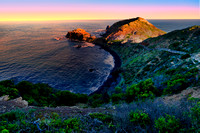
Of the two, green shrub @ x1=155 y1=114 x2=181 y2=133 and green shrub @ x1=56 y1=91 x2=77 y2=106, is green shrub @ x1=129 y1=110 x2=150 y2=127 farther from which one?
green shrub @ x1=56 y1=91 x2=77 y2=106

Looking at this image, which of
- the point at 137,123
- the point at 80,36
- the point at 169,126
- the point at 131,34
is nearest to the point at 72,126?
the point at 137,123

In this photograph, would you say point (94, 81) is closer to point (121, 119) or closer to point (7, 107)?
point (7, 107)

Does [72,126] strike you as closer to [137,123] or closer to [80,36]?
[137,123]

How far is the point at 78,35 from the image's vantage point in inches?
4200

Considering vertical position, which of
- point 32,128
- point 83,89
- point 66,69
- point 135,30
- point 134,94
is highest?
point 135,30

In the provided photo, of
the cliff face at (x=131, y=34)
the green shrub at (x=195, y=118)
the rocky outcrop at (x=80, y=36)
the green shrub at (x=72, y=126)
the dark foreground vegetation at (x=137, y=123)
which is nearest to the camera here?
the green shrub at (x=195, y=118)

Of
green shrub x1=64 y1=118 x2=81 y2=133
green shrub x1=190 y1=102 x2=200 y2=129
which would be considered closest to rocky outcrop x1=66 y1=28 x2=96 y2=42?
green shrub x1=64 y1=118 x2=81 y2=133

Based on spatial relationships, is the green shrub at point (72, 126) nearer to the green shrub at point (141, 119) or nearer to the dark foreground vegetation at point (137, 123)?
the dark foreground vegetation at point (137, 123)

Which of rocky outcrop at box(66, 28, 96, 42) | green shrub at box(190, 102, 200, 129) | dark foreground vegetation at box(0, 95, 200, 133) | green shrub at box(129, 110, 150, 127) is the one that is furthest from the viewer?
rocky outcrop at box(66, 28, 96, 42)

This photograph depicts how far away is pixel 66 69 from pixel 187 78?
41.3 m

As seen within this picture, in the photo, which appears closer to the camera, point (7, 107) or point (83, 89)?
point (7, 107)

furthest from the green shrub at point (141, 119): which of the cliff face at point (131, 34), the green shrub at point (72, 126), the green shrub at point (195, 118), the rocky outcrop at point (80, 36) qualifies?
the rocky outcrop at point (80, 36)

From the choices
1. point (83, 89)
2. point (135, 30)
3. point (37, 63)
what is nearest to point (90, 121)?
point (83, 89)

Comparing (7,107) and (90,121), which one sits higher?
(90,121)
